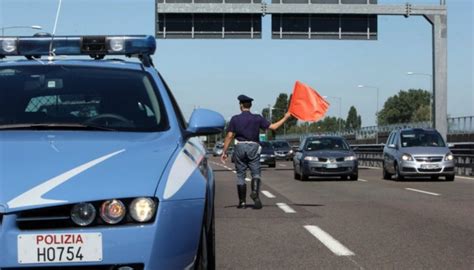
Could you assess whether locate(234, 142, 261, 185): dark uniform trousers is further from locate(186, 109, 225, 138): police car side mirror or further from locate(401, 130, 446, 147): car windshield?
locate(401, 130, 446, 147): car windshield

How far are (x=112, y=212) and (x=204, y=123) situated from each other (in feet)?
4.93

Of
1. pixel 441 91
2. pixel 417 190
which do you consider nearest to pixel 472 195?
pixel 417 190

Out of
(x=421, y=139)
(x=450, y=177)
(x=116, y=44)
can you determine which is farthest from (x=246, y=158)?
(x=421, y=139)

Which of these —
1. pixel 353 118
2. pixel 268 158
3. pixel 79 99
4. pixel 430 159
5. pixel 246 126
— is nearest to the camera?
pixel 79 99

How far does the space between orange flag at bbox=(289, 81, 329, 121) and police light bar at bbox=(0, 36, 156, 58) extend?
3869 millimetres

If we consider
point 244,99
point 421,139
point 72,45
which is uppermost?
point 72,45

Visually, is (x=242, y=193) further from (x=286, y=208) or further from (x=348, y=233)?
(x=348, y=233)

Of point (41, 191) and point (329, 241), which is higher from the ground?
point (41, 191)

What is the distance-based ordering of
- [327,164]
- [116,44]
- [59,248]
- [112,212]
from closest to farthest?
[59,248]
[112,212]
[116,44]
[327,164]

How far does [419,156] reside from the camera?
67.1ft

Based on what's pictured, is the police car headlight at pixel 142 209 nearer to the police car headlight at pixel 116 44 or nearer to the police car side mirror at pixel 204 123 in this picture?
the police car side mirror at pixel 204 123

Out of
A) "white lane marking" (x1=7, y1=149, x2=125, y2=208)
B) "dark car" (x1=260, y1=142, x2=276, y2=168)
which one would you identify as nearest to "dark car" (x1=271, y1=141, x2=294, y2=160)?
"dark car" (x1=260, y1=142, x2=276, y2=168)

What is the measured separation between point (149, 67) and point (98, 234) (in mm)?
2235

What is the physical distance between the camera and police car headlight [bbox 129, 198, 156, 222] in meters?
3.37
